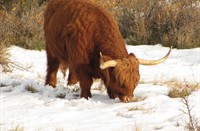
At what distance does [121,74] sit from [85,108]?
651 millimetres

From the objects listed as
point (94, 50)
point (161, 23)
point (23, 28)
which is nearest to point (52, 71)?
point (94, 50)

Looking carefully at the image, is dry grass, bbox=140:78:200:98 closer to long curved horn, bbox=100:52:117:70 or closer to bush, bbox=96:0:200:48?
long curved horn, bbox=100:52:117:70

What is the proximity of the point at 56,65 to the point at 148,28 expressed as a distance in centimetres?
558

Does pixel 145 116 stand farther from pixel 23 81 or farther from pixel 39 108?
pixel 23 81

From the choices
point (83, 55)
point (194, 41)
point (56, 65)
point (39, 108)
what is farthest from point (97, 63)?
point (194, 41)

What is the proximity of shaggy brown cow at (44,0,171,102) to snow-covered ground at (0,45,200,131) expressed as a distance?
28 cm

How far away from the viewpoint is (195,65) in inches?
396

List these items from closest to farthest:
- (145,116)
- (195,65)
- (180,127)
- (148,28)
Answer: (180,127) < (145,116) < (195,65) < (148,28)

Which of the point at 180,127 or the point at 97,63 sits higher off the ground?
the point at 97,63

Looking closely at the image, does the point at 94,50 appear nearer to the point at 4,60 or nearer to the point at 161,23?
the point at 4,60

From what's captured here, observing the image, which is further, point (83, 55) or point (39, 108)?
point (83, 55)

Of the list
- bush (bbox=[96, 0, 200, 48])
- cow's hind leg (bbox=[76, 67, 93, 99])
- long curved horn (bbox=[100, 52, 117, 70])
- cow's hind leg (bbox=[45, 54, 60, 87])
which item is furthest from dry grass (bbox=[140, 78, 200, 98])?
bush (bbox=[96, 0, 200, 48])

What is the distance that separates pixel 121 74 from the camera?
624 cm

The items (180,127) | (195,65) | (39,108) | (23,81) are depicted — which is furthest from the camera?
(195,65)
